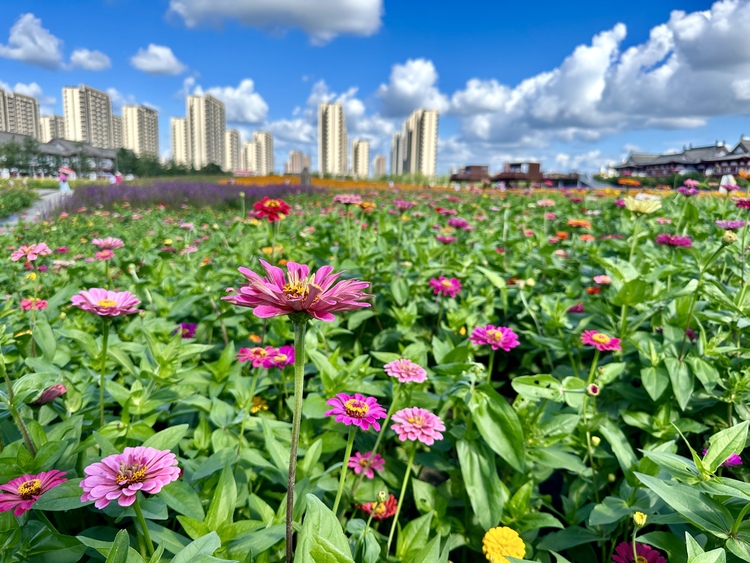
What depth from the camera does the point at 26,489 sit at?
2.49 feet

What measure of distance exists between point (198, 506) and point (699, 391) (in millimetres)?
1496

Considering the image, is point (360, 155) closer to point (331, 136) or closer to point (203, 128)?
point (331, 136)

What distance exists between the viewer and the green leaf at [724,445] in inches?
30.6

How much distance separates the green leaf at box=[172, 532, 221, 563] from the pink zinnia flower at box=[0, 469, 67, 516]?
0.34 meters

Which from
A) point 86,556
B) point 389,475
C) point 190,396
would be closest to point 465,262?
point 389,475

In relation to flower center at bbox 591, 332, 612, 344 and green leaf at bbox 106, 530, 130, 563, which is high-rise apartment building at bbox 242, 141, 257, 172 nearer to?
flower center at bbox 591, 332, 612, 344

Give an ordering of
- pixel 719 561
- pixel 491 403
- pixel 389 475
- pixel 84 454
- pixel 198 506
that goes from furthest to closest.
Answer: pixel 389 475, pixel 491 403, pixel 84 454, pixel 198 506, pixel 719 561

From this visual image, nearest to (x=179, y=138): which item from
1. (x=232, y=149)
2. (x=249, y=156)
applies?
(x=232, y=149)

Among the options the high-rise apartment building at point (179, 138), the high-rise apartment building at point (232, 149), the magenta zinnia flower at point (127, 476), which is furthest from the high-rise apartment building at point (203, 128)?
the magenta zinnia flower at point (127, 476)

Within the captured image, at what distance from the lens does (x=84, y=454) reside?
972 mm

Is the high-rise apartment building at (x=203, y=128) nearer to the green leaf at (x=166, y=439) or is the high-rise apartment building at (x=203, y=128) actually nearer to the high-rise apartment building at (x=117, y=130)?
the high-rise apartment building at (x=117, y=130)

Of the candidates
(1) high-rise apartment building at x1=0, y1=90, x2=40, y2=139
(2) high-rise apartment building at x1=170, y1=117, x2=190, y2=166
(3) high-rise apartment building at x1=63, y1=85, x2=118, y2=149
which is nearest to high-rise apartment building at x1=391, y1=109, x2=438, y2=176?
(2) high-rise apartment building at x1=170, y1=117, x2=190, y2=166

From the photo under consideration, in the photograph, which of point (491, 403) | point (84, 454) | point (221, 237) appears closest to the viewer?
point (84, 454)

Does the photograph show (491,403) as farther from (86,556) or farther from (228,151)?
(228,151)
